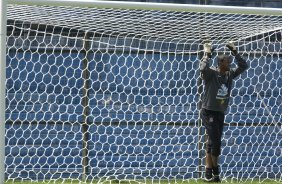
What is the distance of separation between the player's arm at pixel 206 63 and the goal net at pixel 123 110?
0.45 metres

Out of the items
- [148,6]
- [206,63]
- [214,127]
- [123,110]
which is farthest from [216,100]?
[148,6]

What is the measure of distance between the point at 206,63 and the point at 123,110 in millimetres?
1508

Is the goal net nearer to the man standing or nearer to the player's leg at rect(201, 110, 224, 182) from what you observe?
the man standing

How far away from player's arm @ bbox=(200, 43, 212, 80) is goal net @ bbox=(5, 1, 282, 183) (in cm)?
45

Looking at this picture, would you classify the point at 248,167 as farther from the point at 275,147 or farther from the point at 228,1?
the point at 228,1

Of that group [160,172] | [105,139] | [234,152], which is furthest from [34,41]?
[234,152]

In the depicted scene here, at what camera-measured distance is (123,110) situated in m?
9.07

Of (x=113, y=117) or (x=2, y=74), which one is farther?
(x=113, y=117)

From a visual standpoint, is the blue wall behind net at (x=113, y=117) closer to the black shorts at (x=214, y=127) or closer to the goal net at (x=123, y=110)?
the goal net at (x=123, y=110)

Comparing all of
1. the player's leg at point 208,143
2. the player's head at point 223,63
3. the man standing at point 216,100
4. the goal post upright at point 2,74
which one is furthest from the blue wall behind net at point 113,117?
the goal post upright at point 2,74

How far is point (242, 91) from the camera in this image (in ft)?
31.4

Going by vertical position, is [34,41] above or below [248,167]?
above

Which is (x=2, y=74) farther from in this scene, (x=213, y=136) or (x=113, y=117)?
(x=113, y=117)

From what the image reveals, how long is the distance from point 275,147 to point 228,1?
1952 mm
